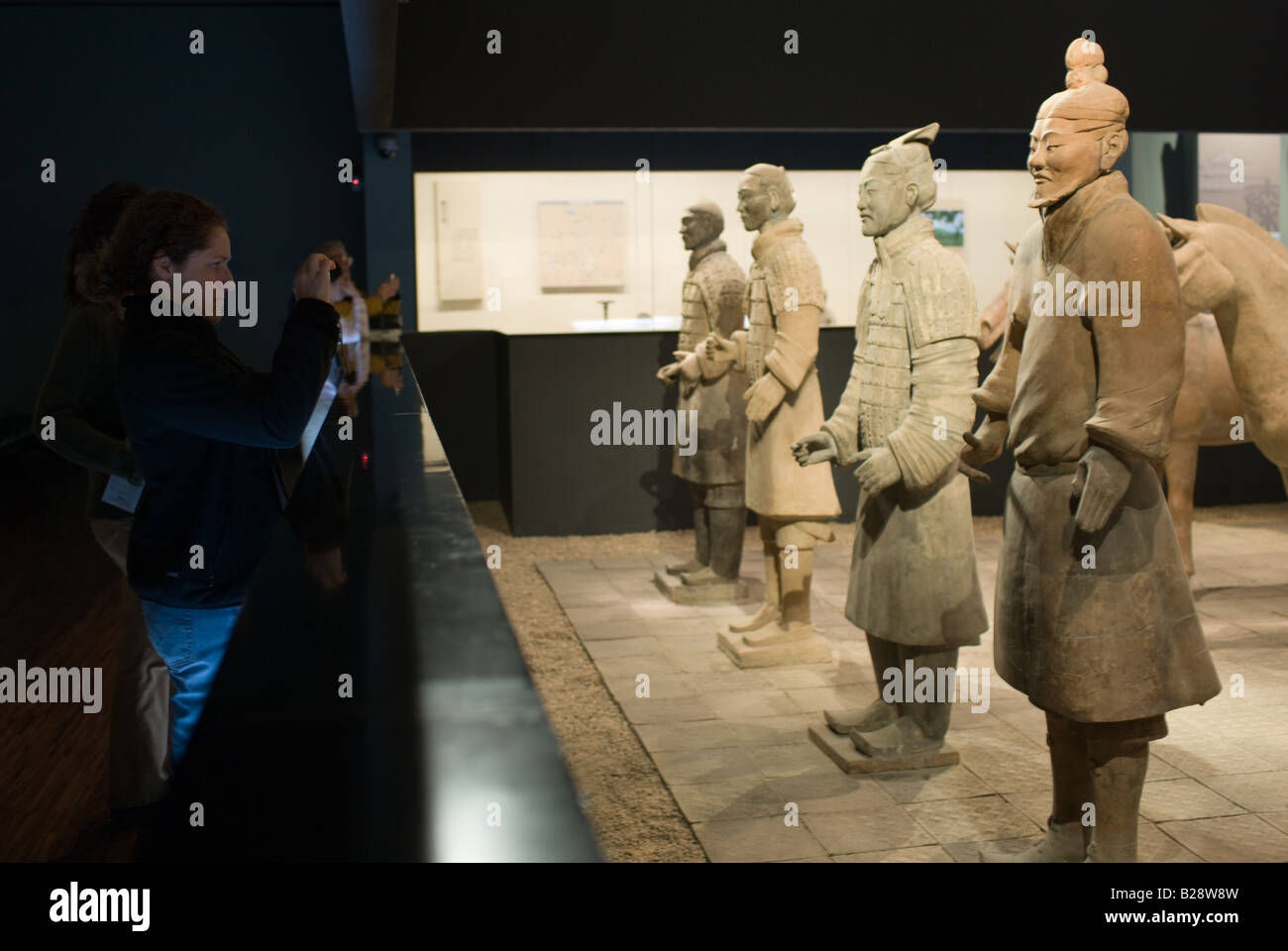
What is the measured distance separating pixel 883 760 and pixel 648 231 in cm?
662

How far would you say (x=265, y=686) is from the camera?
1642 millimetres

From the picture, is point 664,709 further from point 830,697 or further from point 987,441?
point 987,441

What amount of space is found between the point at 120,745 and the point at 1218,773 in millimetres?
3718

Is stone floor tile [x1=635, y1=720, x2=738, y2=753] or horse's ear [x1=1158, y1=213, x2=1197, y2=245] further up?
horse's ear [x1=1158, y1=213, x2=1197, y2=245]

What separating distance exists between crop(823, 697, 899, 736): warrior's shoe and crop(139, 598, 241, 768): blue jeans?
104 inches

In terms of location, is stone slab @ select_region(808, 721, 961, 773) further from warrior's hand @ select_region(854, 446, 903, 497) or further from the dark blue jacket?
the dark blue jacket

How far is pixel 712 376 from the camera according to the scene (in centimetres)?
688

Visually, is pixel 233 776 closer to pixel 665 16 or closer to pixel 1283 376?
pixel 1283 376

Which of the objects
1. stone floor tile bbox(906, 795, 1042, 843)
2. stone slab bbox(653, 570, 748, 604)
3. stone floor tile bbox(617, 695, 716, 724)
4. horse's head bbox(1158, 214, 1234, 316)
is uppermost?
horse's head bbox(1158, 214, 1234, 316)

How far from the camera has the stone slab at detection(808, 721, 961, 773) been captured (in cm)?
450

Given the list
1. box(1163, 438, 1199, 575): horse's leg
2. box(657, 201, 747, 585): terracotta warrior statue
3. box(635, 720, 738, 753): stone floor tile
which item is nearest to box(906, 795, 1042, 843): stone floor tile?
box(635, 720, 738, 753): stone floor tile

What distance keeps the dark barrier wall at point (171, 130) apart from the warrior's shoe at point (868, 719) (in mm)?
8163

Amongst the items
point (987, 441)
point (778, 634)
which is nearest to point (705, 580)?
point (778, 634)

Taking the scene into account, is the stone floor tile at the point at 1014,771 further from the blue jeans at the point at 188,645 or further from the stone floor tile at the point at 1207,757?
the blue jeans at the point at 188,645
